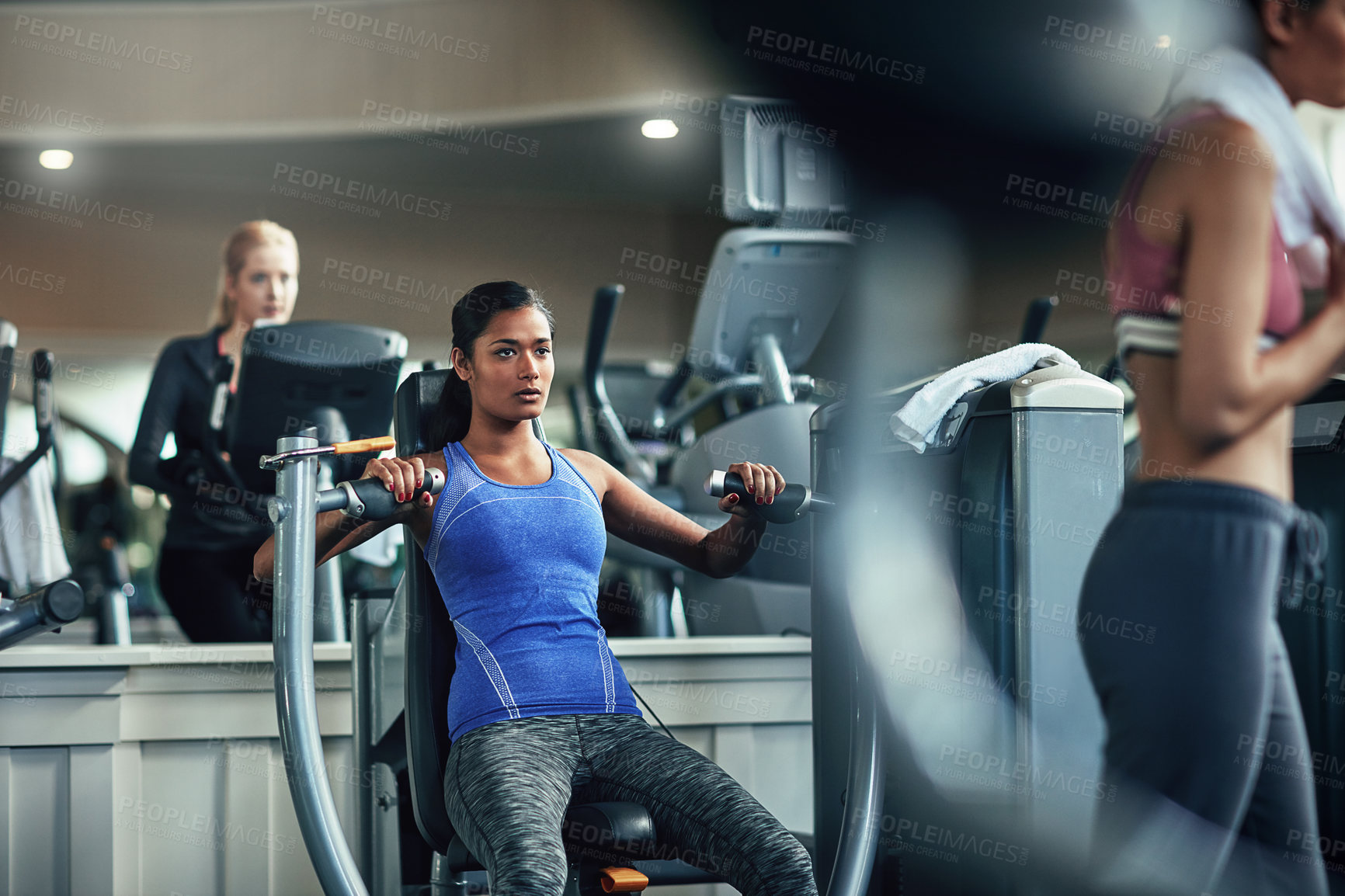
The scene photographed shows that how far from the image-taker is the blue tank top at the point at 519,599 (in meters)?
1.65

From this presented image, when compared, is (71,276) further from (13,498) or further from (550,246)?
(13,498)

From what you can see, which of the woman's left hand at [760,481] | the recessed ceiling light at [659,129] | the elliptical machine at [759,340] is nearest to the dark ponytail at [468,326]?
the woman's left hand at [760,481]

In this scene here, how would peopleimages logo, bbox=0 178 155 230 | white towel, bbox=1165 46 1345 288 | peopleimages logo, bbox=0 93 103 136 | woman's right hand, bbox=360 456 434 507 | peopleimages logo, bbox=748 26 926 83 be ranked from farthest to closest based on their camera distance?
peopleimages logo, bbox=0 178 155 230
peopleimages logo, bbox=0 93 103 136
woman's right hand, bbox=360 456 434 507
peopleimages logo, bbox=748 26 926 83
white towel, bbox=1165 46 1345 288

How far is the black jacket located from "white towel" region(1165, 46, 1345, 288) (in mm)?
2256

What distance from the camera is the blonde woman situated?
274cm

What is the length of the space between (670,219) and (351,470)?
5660 millimetres

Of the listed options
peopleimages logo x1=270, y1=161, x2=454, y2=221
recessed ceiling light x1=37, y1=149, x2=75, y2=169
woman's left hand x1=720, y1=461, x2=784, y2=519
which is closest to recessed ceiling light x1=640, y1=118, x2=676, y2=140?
peopleimages logo x1=270, y1=161, x2=454, y2=221

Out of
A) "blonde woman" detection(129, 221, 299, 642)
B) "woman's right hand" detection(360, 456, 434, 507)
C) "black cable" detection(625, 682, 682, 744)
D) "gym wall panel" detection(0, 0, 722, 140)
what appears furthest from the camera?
"gym wall panel" detection(0, 0, 722, 140)

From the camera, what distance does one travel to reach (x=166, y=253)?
298 inches

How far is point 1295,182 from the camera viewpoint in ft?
2.64

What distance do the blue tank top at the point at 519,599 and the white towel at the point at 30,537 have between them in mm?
1472

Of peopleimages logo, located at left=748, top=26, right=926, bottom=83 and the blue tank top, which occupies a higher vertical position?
peopleimages logo, located at left=748, top=26, right=926, bottom=83

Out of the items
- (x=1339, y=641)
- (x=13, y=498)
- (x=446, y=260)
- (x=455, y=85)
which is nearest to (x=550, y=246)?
(x=446, y=260)

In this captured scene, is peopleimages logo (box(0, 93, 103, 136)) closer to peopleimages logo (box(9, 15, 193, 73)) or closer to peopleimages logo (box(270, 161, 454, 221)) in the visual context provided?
peopleimages logo (box(9, 15, 193, 73))
